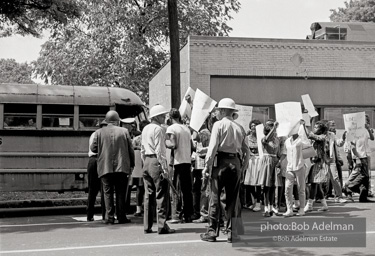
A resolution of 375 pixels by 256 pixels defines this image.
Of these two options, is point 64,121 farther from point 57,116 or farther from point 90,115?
point 90,115

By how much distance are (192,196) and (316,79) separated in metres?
16.7

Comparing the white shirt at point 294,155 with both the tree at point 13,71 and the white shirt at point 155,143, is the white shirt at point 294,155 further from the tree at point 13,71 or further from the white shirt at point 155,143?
the tree at point 13,71

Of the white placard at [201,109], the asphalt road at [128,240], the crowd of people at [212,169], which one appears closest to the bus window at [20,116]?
the crowd of people at [212,169]

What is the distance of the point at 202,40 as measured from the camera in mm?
25016

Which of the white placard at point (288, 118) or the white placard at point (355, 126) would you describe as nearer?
the white placard at point (288, 118)

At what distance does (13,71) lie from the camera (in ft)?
280

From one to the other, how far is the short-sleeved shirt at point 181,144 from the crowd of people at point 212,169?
17 millimetres

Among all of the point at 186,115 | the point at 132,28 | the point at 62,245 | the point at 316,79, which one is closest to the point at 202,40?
the point at 316,79

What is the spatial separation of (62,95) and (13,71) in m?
74.3

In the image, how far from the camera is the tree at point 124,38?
33.3m

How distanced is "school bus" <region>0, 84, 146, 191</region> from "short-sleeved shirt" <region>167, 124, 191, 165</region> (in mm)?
4822

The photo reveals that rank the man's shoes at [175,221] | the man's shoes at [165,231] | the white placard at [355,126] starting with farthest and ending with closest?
the white placard at [355,126] → the man's shoes at [175,221] → the man's shoes at [165,231]

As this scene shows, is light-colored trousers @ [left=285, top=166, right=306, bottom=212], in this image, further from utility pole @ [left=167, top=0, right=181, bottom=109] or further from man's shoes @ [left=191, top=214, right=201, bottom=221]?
utility pole @ [left=167, top=0, right=181, bottom=109]

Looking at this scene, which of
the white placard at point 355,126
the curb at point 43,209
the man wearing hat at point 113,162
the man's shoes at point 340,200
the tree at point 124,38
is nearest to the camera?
the man wearing hat at point 113,162
